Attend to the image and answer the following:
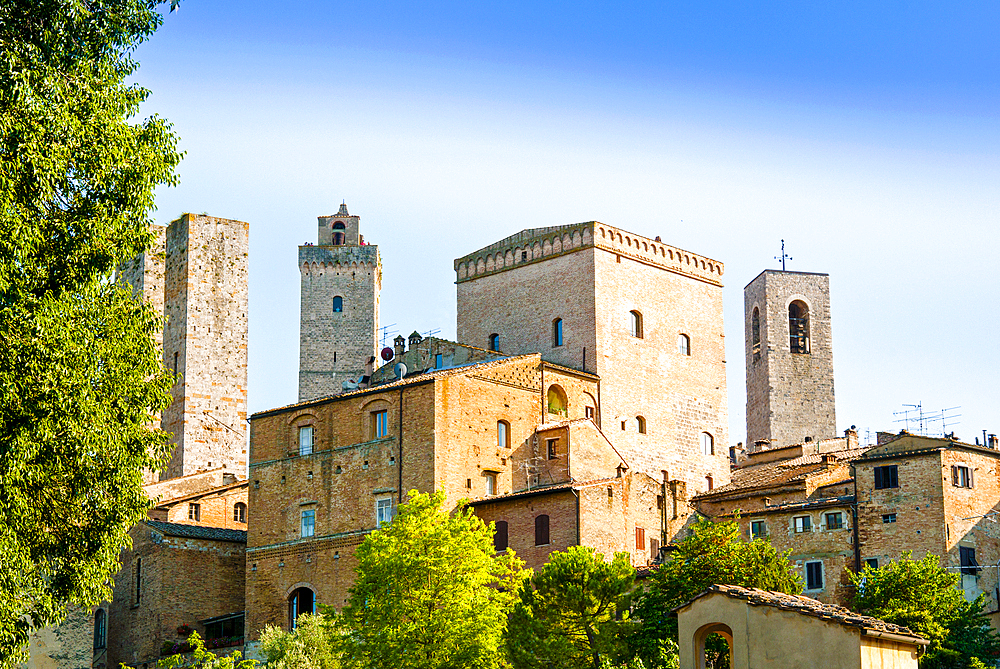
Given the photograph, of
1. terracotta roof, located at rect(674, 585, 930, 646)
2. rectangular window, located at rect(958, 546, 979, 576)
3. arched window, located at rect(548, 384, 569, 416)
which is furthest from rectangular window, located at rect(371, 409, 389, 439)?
terracotta roof, located at rect(674, 585, 930, 646)

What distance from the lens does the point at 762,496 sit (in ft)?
158

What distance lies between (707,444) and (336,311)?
98.9ft

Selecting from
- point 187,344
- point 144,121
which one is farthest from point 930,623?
point 187,344

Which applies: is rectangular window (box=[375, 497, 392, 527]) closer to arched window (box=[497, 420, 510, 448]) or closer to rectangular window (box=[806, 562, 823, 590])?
arched window (box=[497, 420, 510, 448])

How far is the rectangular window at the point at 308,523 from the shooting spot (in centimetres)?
4669

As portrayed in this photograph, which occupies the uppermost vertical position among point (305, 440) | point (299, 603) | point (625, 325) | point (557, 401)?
point (625, 325)

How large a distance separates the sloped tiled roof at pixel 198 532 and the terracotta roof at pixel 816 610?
25470 mm

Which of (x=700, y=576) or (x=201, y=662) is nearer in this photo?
(x=700, y=576)

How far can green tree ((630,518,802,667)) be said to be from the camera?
33.5 metres

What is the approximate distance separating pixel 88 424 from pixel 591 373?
107ft

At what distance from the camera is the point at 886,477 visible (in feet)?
138

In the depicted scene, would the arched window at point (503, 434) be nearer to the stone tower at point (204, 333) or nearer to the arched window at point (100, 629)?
the arched window at point (100, 629)

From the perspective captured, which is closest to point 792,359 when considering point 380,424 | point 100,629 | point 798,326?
point 798,326

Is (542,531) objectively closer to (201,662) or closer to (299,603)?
(299,603)
